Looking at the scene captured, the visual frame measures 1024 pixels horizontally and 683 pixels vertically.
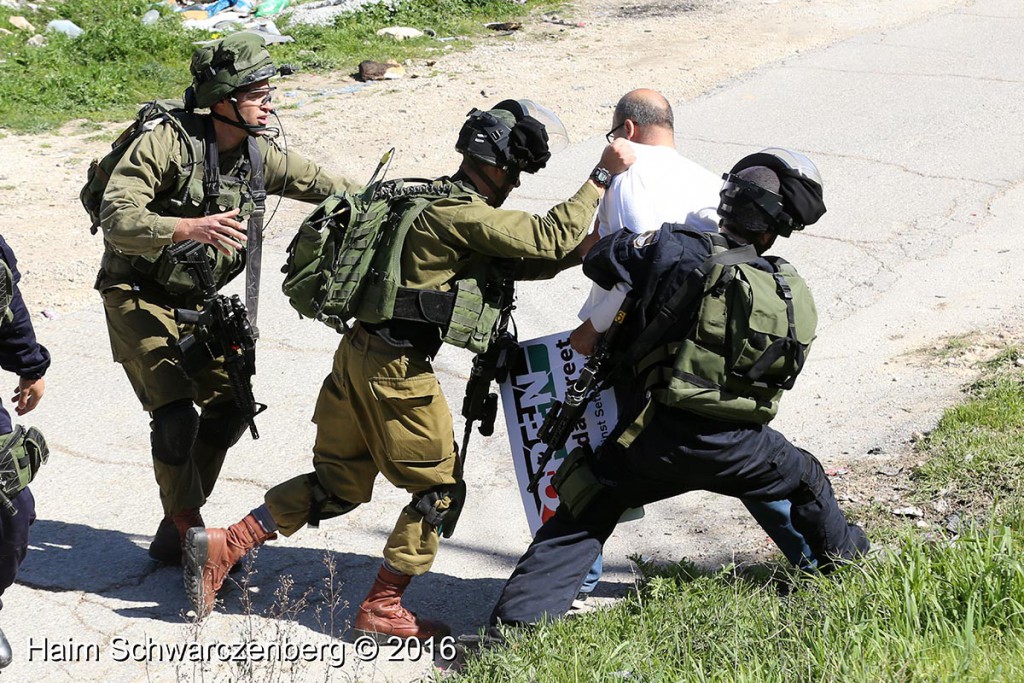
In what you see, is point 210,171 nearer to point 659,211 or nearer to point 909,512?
point 659,211

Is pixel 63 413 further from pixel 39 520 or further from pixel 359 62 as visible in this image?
pixel 359 62

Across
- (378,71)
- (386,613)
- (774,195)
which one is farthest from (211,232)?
(378,71)

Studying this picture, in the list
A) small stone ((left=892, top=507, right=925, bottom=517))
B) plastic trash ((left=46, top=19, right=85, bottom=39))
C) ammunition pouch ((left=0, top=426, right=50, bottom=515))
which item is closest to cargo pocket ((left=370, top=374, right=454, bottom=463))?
ammunition pouch ((left=0, top=426, right=50, bottom=515))

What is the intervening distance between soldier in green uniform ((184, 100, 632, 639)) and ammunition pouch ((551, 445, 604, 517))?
1.54ft

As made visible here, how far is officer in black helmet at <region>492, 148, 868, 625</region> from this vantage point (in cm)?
332

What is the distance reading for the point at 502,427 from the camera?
18.7 ft

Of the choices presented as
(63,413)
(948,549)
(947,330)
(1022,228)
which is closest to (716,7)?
(1022,228)

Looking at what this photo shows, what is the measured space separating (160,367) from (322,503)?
0.79 m

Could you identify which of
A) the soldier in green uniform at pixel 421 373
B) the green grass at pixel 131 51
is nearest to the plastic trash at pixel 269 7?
the green grass at pixel 131 51

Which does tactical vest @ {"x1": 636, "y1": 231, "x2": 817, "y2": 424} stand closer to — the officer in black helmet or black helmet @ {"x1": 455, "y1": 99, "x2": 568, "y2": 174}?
the officer in black helmet

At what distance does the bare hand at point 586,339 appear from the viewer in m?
3.75

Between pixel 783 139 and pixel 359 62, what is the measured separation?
4441 millimetres

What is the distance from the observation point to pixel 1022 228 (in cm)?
739

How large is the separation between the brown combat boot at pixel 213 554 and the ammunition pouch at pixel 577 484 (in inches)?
44.5
